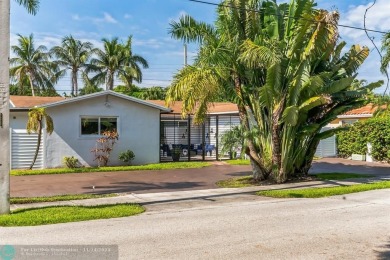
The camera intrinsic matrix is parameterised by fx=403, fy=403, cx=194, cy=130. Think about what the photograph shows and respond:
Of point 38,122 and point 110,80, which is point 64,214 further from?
point 110,80

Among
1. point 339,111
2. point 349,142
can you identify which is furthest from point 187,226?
point 349,142

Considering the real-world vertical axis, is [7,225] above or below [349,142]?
below

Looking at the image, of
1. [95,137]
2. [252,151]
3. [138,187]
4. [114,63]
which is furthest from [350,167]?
[114,63]

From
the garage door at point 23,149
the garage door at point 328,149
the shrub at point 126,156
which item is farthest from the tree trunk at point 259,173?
the garage door at point 328,149

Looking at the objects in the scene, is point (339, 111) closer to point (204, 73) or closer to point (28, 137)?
point (204, 73)

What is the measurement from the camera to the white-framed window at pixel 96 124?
776 inches

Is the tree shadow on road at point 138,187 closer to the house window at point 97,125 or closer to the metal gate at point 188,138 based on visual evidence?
the house window at point 97,125

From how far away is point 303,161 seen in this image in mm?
15273

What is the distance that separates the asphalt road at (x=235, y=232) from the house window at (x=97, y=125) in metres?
10.8

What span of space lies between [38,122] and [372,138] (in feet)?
57.5

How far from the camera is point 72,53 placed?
38.8 m

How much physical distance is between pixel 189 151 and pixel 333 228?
51.0ft

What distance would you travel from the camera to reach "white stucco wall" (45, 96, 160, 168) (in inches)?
746

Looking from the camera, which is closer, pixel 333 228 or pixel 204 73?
pixel 333 228
